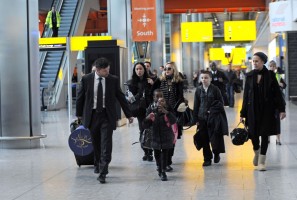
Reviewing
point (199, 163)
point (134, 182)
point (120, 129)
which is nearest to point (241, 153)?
point (199, 163)

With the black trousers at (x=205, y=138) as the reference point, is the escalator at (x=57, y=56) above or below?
above

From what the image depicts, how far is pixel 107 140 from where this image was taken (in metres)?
8.70

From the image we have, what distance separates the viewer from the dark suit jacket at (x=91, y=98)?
346 inches

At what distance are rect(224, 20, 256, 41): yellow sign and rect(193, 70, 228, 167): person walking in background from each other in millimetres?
30915

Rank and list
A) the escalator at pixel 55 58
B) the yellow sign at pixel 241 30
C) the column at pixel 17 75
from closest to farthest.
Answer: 1. the column at pixel 17 75
2. the escalator at pixel 55 58
3. the yellow sign at pixel 241 30

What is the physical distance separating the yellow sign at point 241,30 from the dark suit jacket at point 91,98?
32.3 m

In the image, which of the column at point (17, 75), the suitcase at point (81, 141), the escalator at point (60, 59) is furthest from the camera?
the escalator at point (60, 59)

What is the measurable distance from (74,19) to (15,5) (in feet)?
57.9

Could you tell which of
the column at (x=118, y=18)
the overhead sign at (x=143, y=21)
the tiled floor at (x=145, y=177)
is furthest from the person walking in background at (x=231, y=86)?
the tiled floor at (x=145, y=177)

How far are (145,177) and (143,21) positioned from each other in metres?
13.8

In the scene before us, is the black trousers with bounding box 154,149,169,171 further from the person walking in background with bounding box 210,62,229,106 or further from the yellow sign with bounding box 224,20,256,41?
the yellow sign with bounding box 224,20,256,41

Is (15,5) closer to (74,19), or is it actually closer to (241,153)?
(241,153)

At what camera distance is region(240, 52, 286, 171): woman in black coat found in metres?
9.23

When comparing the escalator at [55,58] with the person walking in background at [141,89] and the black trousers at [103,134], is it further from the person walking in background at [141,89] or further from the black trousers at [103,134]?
the black trousers at [103,134]
